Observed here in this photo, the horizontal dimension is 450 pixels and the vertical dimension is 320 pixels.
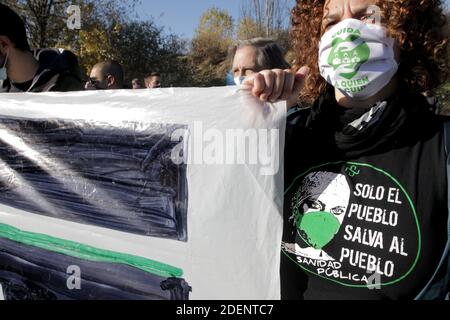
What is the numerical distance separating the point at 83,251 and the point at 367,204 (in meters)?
0.97

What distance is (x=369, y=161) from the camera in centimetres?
96

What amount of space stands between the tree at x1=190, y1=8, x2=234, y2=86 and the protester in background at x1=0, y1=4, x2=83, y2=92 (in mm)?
19811

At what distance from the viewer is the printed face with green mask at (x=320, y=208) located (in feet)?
3.16

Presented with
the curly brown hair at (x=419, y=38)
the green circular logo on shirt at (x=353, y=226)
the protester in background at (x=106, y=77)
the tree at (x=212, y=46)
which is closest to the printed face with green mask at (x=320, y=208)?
the green circular logo on shirt at (x=353, y=226)

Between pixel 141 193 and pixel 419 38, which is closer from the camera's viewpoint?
pixel 419 38

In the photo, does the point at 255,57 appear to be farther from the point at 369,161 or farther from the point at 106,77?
the point at 106,77

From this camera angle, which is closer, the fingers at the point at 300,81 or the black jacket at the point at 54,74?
the fingers at the point at 300,81

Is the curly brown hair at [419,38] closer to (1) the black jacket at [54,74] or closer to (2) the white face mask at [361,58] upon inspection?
(2) the white face mask at [361,58]

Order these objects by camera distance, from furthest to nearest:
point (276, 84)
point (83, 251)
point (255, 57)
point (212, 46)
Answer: point (212, 46), point (255, 57), point (83, 251), point (276, 84)

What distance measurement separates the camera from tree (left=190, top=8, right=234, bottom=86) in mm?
23766

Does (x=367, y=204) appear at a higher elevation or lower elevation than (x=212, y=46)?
lower

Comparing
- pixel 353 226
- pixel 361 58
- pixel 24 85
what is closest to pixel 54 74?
pixel 24 85
